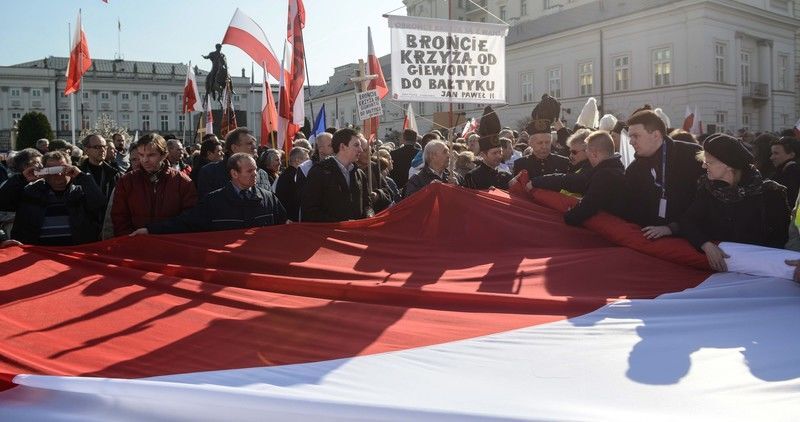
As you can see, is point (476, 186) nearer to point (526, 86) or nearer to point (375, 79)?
point (375, 79)

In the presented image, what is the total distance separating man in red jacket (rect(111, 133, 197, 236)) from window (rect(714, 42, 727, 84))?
4128 cm

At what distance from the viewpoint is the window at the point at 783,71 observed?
45719mm

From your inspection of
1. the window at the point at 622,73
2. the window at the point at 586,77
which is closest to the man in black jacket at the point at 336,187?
the window at the point at 622,73

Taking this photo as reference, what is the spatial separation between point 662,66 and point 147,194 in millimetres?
41150

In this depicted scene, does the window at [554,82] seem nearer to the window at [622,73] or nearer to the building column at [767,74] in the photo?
the window at [622,73]

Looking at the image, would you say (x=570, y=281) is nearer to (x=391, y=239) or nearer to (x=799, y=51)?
(x=391, y=239)

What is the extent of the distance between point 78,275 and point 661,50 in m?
42.6

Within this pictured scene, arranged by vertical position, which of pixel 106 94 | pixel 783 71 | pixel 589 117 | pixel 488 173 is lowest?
pixel 488 173

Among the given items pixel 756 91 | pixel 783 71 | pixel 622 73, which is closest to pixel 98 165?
pixel 622 73

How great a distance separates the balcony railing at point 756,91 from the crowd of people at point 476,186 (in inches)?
1590

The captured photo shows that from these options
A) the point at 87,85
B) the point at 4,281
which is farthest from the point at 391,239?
the point at 87,85

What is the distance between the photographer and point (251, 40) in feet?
35.6

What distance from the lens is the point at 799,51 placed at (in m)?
47.5

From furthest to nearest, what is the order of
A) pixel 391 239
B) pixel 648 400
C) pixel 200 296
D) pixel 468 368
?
1. pixel 391 239
2. pixel 200 296
3. pixel 468 368
4. pixel 648 400
